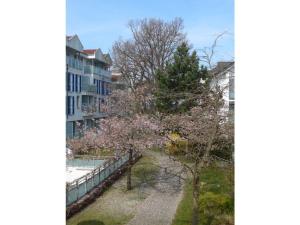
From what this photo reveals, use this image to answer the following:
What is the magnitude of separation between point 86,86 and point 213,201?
159 centimetres

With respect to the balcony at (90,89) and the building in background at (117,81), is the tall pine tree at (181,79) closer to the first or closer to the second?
the building in background at (117,81)

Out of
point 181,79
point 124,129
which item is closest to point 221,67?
point 181,79

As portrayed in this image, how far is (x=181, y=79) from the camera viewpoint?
247 cm

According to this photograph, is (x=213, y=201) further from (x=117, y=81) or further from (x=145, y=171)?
(x=117, y=81)

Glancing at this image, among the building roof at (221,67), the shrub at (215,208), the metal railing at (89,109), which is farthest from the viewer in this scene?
the metal railing at (89,109)

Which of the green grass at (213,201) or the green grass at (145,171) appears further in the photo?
the green grass at (145,171)

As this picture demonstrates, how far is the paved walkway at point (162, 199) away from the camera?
2982 millimetres

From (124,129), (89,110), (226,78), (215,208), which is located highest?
(226,78)

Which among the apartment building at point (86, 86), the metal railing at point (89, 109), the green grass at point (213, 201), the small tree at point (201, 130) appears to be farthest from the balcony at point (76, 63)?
the green grass at point (213, 201)

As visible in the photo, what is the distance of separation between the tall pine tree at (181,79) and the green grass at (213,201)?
561mm

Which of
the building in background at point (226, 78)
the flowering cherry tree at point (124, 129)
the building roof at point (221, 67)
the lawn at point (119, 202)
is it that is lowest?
the lawn at point (119, 202)
